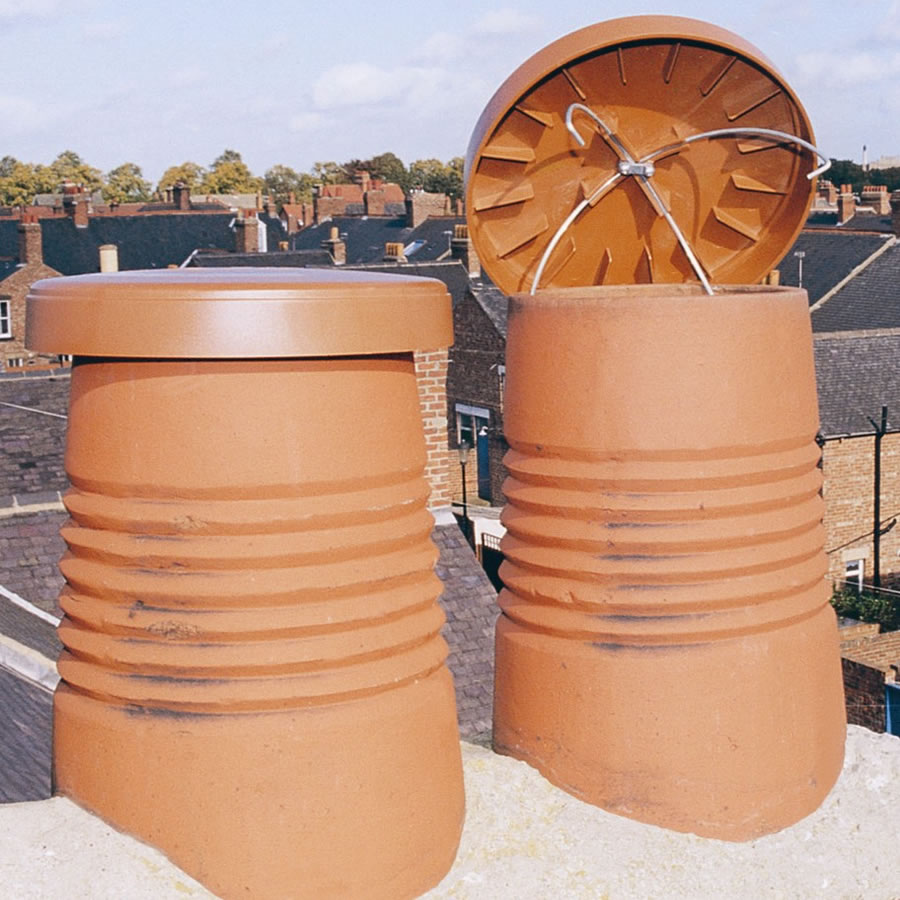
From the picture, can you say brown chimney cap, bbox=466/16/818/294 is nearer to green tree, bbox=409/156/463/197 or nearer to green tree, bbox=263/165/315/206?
green tree, bbox=409/156/463/197

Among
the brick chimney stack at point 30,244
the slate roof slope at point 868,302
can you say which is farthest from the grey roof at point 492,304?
the brick chimney stack at point 30,244

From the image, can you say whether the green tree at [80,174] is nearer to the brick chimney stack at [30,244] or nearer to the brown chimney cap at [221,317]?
the brick chimney stack at [30,244]

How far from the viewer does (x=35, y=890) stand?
289 cm

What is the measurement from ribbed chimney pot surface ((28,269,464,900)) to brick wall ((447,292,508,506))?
2580cm

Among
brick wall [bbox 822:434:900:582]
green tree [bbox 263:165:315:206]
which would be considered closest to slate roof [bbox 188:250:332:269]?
brick wall [bbox 822:434:900:582]

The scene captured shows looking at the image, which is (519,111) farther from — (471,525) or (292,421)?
(471,525)

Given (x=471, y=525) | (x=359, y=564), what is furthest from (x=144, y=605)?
(x=471, y=525)

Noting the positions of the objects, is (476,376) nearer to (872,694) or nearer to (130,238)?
(872,694)

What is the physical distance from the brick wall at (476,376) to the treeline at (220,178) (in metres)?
66.4

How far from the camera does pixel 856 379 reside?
1060 inches

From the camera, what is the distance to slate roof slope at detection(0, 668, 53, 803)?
20.9 ft

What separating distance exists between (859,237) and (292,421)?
1397 inches

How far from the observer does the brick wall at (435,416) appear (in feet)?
35.5

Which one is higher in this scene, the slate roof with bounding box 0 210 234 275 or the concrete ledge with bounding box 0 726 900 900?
the slate roof with bounding box 0 210 234 275
